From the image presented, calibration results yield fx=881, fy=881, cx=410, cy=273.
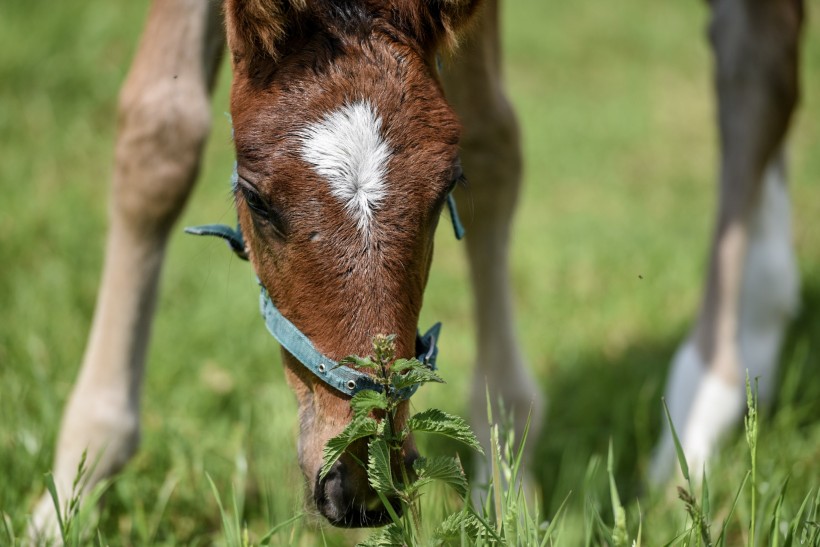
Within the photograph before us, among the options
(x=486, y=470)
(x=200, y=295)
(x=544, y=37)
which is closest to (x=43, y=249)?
(x=200, y=295)

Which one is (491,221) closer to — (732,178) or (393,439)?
(732,178)

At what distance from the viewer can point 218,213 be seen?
4.84 metres

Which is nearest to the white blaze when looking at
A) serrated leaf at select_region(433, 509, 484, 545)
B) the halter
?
the halter

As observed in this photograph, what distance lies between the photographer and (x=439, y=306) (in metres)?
4.38

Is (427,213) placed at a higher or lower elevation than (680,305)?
higher

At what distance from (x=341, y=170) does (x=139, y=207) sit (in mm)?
1003

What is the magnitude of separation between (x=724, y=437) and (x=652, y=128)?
13.8ft

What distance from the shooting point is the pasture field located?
256cm

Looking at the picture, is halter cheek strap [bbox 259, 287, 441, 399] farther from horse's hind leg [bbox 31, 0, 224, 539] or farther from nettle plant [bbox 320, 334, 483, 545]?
horse's hind leg [bbox 31, 0, 224, 539]

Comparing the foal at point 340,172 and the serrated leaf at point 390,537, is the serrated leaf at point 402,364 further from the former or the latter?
the serrated leaf at point 390,537

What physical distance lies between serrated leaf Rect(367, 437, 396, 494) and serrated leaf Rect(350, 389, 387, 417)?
6cm

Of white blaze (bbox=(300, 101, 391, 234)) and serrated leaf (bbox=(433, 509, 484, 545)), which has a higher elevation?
white blaze (bbox=(300, 101, 391, 234))

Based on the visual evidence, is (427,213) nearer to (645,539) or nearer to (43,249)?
(645,539)

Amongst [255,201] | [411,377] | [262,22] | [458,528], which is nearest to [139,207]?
[255,201]
